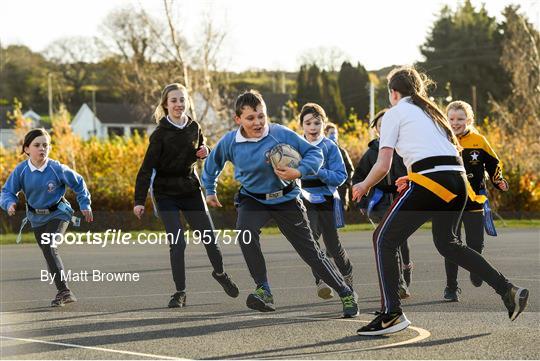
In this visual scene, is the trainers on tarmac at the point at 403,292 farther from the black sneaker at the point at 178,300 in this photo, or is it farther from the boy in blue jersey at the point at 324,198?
the black sneaker at the point at 178,300

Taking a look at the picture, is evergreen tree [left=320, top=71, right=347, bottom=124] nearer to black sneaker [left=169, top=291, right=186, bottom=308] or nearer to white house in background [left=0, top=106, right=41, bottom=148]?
white house in background [left=0, top=106, right=41, bottom=148]

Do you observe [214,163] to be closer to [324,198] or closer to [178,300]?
[178,300]

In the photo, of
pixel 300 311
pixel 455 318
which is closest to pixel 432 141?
pixel 455 318

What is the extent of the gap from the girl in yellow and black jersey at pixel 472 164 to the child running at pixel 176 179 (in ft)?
7.73

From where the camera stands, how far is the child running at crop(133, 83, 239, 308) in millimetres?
9398

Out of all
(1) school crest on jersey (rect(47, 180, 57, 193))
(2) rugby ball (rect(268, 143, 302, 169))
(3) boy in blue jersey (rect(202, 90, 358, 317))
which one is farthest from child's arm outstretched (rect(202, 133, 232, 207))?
(1) school crest on jersey (rect(47, 180, 57, 193))

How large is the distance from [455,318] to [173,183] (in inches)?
110

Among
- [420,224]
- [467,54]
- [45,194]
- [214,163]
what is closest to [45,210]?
[45,194]

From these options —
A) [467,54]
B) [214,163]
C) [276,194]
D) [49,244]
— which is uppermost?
[467,54]

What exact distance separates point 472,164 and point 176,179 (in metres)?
2.80

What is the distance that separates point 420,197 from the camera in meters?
7.24

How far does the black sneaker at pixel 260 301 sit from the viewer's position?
8617mm

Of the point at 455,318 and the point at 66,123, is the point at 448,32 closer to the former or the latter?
the point at 66,123

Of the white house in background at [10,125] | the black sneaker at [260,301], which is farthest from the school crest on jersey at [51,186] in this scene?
the white house in background at [10,125]
